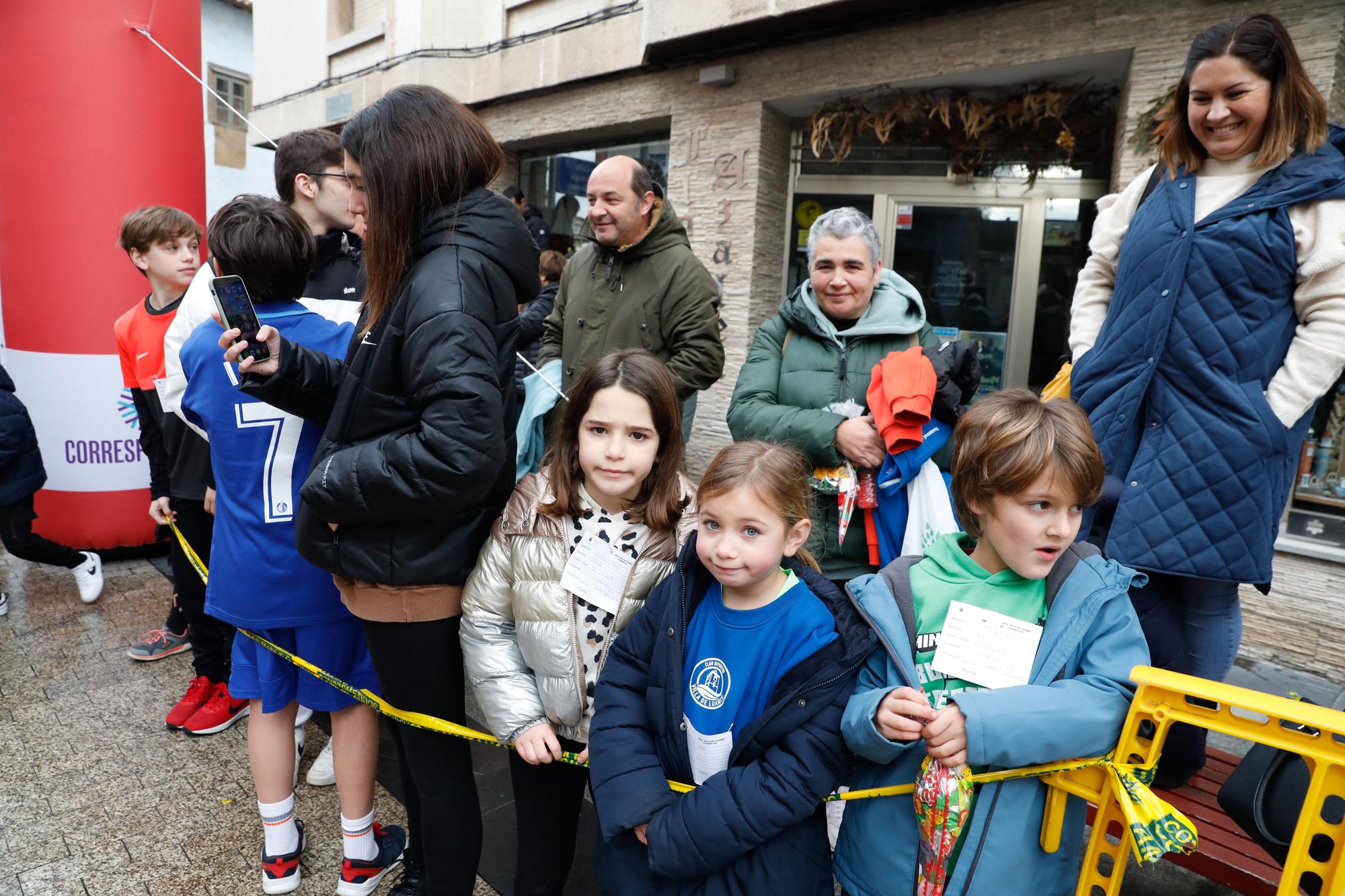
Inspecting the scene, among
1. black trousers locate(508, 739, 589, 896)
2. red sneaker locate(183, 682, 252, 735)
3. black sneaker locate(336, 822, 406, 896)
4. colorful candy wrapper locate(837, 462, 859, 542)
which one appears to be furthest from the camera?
red sneaker locate(183, 682, 252, 735)

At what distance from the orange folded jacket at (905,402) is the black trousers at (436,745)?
132 centimetres

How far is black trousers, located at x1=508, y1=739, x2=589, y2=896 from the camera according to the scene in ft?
6.92

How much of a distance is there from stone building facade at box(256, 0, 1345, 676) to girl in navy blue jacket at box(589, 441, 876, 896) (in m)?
3.80

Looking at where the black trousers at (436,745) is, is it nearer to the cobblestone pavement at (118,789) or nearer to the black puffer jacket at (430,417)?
the black puffer jacket at (430,417)

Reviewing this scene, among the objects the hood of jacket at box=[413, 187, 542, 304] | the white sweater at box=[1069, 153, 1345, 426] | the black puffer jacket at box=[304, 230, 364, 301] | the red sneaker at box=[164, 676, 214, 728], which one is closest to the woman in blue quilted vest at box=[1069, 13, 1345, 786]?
the white sweater at box=[1069, 153, 1345, 426]

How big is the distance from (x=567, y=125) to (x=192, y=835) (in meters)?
6.34

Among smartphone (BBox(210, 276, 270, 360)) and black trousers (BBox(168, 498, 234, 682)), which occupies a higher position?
smartphone (BBox(210, 276, 270, 360))

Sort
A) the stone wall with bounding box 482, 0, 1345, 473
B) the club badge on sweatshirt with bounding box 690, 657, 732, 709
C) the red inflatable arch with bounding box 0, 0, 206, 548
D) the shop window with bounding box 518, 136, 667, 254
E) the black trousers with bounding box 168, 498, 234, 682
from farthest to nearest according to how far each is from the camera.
A: the shop window with bounding box 518, 136, 667, 254 < the red inflatable arch with bounding box 0, 0, 206, 548 < the stone wall with bounding box 482, 0, 1345, 473 < the black trousers with bounding box 168, 498, 234, 682 < the club badge on sweatshirt with bounding box 690, 657, 732, 709

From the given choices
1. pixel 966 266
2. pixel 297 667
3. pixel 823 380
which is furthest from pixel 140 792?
pixel 966 266

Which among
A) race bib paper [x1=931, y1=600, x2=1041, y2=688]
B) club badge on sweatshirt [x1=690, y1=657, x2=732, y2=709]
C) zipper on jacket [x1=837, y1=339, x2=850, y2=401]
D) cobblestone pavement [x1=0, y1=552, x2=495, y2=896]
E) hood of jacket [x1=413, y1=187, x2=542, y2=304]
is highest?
hood of jacket [x1=413, y1=187, x2=542, y2=304]

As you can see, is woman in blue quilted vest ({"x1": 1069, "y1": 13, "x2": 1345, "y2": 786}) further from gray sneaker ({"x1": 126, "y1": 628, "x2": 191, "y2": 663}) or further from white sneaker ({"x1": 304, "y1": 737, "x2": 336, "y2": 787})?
gray sneaker ({"x1": 126, "y1": 628, "x2": 191, "y2": 663})

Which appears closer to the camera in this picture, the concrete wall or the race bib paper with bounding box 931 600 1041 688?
the race bib paper with bounding box 931 600 1041 688

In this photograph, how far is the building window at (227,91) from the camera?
1933 cm

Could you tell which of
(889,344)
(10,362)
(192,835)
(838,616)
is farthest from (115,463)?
(838,616)
